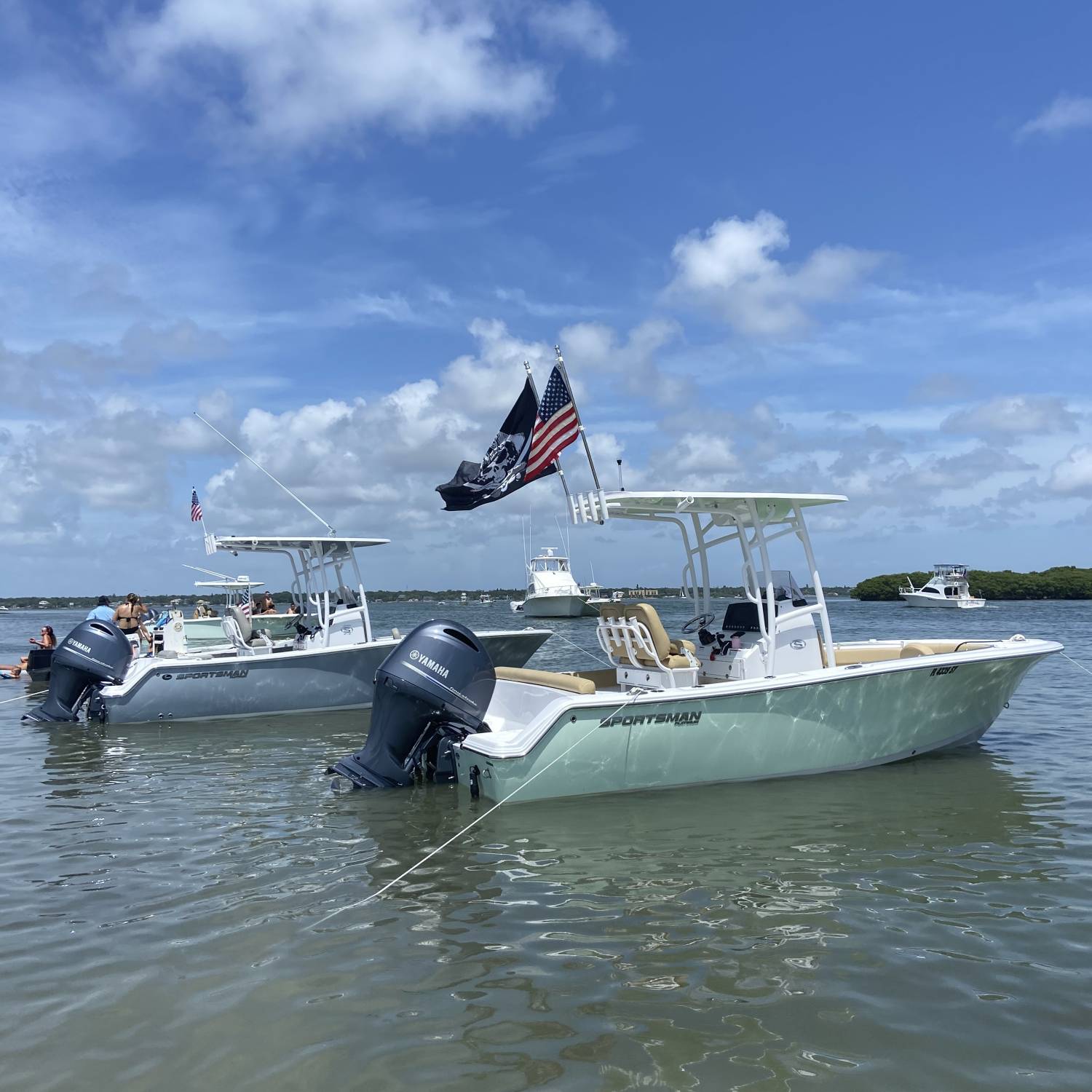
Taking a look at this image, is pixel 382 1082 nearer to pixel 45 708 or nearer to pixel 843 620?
pixel 45 708

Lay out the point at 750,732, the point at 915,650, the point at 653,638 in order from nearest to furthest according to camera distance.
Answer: the point at 750,732 < the point at 653,638 < the point at 915,650

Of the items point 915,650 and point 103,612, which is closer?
point 915,650

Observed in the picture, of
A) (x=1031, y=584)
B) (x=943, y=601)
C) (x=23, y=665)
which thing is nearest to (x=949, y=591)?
(x=943, y=601)

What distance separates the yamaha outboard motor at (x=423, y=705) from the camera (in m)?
9.16

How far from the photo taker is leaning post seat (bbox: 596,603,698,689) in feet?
31.8

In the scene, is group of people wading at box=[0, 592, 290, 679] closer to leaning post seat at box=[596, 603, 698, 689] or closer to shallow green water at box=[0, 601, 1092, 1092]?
shallow green water at box=[0, 601, 1092, 1092]

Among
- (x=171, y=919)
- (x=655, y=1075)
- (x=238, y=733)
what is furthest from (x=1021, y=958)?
(x=238, y=733)

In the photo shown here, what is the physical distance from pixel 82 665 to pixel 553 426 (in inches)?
371

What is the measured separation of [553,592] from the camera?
67875mm

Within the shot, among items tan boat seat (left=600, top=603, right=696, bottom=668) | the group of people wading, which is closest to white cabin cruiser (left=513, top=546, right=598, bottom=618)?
the group of people wading

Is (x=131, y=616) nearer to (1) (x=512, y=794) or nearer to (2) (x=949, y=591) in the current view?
(1) (x=512, y=794)

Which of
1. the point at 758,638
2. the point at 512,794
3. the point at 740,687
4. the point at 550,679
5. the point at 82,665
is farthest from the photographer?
the point at 82,665

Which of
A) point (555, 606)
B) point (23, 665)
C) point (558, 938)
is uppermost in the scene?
point (555, 606)

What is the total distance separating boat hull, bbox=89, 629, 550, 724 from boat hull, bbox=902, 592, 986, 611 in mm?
55516
